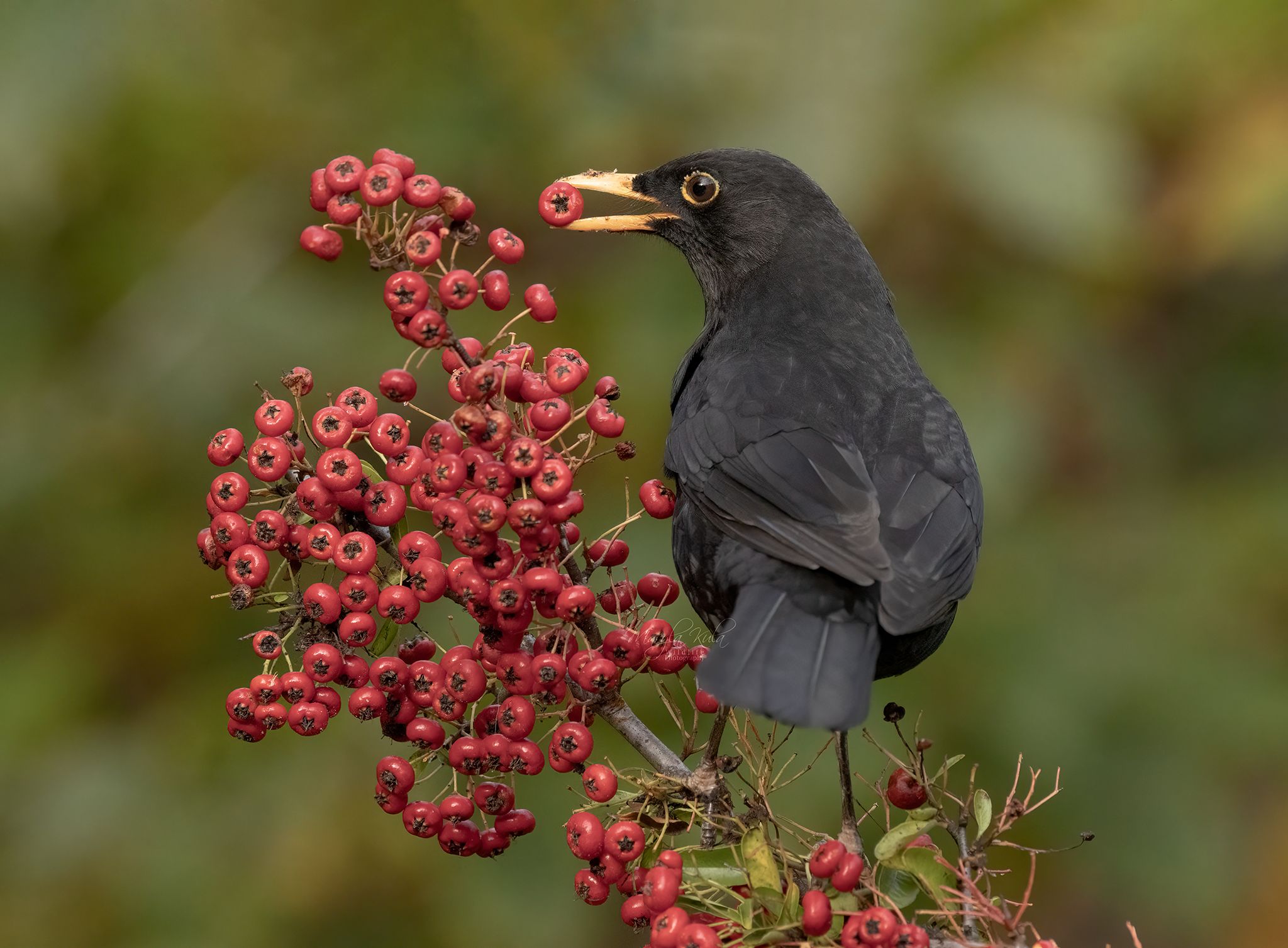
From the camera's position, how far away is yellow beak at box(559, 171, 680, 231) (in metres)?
4.14

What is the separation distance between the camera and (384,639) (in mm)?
2914

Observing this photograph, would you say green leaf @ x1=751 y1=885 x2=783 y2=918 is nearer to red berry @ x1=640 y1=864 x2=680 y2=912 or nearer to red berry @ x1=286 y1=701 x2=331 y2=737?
red berry @ x1=640 y1=864 x2=680 y2=912

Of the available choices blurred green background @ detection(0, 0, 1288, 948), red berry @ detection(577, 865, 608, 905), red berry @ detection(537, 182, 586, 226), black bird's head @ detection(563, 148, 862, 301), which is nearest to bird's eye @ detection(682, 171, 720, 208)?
black bird's head @ detection(563, 148, 862, 301)

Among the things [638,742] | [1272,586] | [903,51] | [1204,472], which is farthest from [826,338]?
[1204,472]

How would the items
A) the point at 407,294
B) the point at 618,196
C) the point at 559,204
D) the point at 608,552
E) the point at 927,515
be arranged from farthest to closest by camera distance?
the point at 618,196 → the point at 927,515 → the point at 559,204 → the point at 608,552 → the point at 407,294

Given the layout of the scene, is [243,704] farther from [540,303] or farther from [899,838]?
[899,838]

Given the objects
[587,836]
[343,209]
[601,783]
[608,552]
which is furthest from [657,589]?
[343,209]

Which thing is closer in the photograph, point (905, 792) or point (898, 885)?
point (898, 885)

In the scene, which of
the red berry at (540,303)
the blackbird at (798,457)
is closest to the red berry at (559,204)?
the red berry at (540,303)

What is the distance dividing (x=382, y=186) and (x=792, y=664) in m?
1.26

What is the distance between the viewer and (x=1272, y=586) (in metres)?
5.19

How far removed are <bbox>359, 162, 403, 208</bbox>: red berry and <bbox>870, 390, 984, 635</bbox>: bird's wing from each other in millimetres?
1354

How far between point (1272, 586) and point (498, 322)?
286 cm

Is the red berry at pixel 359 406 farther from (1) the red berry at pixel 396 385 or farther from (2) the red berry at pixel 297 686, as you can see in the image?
(2) the red berry at pixel 297 686
